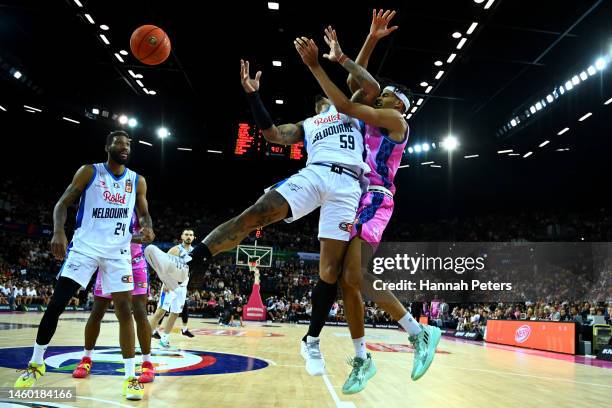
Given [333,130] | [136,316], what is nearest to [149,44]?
[136,316]

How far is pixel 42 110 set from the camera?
21109mm

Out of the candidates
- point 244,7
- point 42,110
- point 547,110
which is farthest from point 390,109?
point 42,110

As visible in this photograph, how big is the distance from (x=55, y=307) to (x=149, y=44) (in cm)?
432

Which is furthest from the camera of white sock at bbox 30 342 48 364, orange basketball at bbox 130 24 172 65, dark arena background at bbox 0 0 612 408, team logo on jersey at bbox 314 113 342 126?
orange basketball at bbox 130 24 172 65

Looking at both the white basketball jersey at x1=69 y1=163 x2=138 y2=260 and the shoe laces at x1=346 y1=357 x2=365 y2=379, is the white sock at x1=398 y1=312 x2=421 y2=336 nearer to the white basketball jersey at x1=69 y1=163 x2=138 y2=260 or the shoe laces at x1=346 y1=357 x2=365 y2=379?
the shoe laces at x1=346 y1=357 x2=365 y2=379

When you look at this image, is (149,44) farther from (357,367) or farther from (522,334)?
(522,334)

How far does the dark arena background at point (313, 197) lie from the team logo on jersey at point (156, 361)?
0.25ft

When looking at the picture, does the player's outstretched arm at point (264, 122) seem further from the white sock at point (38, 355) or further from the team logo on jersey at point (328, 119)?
the white sock at point (38, 355)

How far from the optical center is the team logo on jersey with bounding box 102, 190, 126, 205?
15.9 feet

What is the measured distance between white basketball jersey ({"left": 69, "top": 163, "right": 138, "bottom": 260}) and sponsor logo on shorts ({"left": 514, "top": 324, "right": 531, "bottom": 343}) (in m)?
13.4

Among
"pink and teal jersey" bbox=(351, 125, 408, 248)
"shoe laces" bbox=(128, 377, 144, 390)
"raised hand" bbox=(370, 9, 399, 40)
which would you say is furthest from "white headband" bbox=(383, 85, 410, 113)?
"shoe laces" bbox=(128, 377, 144, 390)

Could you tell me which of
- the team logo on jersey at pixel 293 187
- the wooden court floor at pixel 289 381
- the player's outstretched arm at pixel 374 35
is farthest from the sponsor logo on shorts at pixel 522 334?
the team logo on jersey at pixel 293 187

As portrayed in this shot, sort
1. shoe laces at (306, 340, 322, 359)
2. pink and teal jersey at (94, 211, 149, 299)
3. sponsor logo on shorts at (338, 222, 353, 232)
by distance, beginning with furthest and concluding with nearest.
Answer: pink and teal jersey at (94, 211, 149, 299) < shoe laces at (306, 340, 322, 359) < sponsor logo on shorts at (338, 222, 353, 232)

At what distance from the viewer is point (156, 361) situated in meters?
7.06
